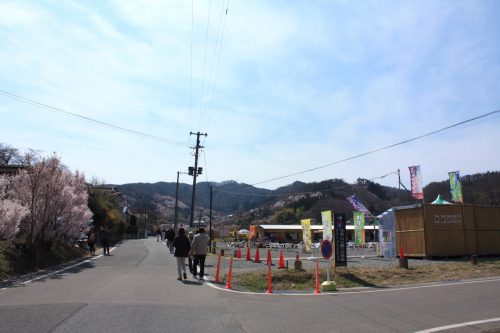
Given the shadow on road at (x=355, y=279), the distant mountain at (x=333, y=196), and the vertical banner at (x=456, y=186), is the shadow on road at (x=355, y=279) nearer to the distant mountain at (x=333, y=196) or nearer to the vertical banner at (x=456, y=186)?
the vertical banner at (x=456, y=186)

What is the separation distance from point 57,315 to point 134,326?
1.81 m

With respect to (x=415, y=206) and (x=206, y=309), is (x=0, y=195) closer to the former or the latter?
(x=206, y=309)

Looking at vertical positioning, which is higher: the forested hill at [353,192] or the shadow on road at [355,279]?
the forested hill at [353,192]

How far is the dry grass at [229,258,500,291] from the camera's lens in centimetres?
1519

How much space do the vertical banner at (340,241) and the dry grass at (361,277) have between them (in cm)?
102

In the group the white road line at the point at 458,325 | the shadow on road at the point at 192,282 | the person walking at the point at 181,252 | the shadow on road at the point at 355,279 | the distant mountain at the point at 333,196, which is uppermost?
the distant mountain at the point at 333,196

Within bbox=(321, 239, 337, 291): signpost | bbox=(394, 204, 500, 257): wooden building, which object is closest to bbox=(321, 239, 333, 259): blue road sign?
bbox=(321, 239, 337, 291): signpost

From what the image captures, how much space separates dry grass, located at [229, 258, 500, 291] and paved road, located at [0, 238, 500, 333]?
70.7 inches

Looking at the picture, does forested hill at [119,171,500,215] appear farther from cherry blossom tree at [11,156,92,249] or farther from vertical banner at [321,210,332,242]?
cherry blossom tree at [11,156,92,249]

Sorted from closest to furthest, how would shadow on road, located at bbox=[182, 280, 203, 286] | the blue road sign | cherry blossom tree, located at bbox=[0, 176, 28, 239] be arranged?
the blue road sign < shadow on road, located at bbox=[182, 280, 203, 286] < cherry blossom tree, located at bbox=[0, 176, 28, 239]

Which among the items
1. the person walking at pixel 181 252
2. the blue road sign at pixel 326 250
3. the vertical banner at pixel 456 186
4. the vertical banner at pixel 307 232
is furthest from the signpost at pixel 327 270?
the vertical banner at pixel 307 232

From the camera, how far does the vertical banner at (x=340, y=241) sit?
1917 cm

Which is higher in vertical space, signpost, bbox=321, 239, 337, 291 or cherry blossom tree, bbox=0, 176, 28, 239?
cherry blossom tree, bbox=0, 176, 28, 239

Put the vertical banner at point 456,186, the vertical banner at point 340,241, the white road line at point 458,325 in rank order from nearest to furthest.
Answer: the white road line at point 458,325 < the vertical banner at point 340,241 < the vertical banner at point 456,186
